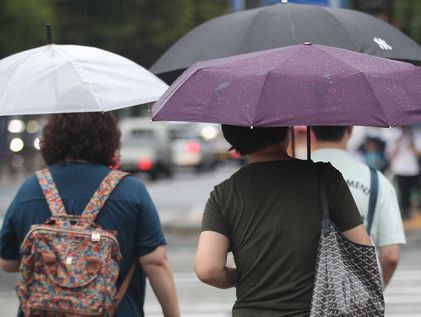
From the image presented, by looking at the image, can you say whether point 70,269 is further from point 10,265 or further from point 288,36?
point 288,36

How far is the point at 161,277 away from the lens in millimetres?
4383

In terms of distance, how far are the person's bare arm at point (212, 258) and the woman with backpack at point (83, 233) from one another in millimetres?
439

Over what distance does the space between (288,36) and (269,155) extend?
1519mm

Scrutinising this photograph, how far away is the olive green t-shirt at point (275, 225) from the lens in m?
3.73

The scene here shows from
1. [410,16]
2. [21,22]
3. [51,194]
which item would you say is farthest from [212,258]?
[21,22]

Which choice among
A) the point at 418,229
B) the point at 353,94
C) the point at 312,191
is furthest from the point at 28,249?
the point at 418,229

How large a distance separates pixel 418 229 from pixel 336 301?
1369 centimetres

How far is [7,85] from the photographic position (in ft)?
14.8

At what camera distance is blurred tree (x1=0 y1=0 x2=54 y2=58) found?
96.4 feet

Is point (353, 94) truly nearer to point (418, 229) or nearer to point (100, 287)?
point (100, 287)

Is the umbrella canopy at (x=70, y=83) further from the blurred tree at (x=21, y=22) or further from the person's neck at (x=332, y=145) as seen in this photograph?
the blurred tree at (x=21, y=22)

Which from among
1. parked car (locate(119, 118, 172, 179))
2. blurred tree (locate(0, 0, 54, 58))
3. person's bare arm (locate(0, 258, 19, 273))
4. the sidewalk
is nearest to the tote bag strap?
person's bare arm (locate(0, 258, 19, 273))

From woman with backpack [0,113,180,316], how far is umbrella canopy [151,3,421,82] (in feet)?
3.78

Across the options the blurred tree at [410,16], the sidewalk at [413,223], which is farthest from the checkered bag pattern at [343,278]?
the blurred tree at [410,16]
